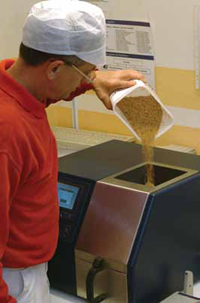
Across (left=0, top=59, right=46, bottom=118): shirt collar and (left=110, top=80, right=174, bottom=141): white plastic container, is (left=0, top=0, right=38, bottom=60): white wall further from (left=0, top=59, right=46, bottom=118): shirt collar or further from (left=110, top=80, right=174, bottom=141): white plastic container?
(left=0, top=59, right=46, bottom=118): shirt collar

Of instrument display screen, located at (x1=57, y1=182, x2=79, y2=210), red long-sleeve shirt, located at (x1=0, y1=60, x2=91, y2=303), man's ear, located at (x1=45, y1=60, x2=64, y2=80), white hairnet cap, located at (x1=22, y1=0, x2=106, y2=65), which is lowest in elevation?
instrument display screen, located at (x1=57, y1=182, x2=79, y2=210)

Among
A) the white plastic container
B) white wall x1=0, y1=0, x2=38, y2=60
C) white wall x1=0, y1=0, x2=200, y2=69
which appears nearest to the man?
the white plastic container

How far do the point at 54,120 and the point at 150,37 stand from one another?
61 centimetres

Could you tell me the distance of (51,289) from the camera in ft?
5.02

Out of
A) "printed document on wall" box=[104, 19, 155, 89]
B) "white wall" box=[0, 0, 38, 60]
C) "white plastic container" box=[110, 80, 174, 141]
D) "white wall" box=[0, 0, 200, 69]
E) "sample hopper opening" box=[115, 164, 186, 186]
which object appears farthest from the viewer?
"white wall" box=[0, 0, 38, 60]

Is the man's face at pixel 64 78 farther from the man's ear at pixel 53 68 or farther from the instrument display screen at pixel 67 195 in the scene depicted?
the instrument display screen at pixel 67 195

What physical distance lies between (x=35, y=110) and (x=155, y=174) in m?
0.46

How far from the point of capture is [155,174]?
1567mm

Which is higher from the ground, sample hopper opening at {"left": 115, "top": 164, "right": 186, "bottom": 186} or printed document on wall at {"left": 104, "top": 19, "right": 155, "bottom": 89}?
printed document on wall at {"left": 104, "top": 19, "right": 155, "bottom": 89}

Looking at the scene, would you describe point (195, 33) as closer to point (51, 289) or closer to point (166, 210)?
point (166, 210)

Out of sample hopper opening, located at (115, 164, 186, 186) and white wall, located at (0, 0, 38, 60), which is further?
white wall, located at (0, 0, 38, 60)

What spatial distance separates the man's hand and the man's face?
0.19 m

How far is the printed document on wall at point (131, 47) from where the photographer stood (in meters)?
2.06

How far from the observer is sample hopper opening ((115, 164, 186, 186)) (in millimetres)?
1516
